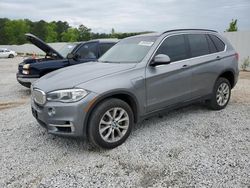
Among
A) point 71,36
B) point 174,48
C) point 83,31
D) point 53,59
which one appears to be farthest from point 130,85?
point 83,31

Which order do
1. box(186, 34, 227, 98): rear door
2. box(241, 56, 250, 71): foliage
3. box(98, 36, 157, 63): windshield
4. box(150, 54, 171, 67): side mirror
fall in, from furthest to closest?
box(241, 56, 250, 71): foliage, box(186, 34, 227, 98): rear door, box(98, 36, 157, 63): windshield, box(150, 54, 171, 67): side mirror

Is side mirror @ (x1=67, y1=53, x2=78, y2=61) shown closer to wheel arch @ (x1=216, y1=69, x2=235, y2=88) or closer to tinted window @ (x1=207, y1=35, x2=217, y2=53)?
tinted window @ (x1=207, y1=35, x2=217, y2=53)

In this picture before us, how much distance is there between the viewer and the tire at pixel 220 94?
5.15m

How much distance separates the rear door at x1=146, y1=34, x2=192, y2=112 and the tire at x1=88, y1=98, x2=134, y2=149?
18.8 inches

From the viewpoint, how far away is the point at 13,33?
223ft

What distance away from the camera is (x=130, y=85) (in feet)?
12.0

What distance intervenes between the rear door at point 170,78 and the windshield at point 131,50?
233 mm

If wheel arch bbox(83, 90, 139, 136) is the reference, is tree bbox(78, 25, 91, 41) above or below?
above

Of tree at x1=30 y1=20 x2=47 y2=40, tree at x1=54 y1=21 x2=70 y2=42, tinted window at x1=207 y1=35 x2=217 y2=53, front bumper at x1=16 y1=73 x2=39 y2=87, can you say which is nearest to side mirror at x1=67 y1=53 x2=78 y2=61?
front bumper at x1=16 y1=73 x2=39 y2=87

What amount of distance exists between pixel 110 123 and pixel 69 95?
73 centimetres

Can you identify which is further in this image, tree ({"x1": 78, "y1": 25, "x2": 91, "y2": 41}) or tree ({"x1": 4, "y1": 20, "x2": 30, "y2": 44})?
tree ({"x1": 4, "y1": 20, "x2": 30, "y2": 44})

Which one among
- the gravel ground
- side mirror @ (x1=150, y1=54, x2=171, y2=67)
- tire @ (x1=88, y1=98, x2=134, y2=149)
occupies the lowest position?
the gravel ground

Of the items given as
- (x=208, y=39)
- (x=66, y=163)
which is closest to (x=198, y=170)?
(x=66, y=163)

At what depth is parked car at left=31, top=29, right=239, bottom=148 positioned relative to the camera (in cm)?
335
